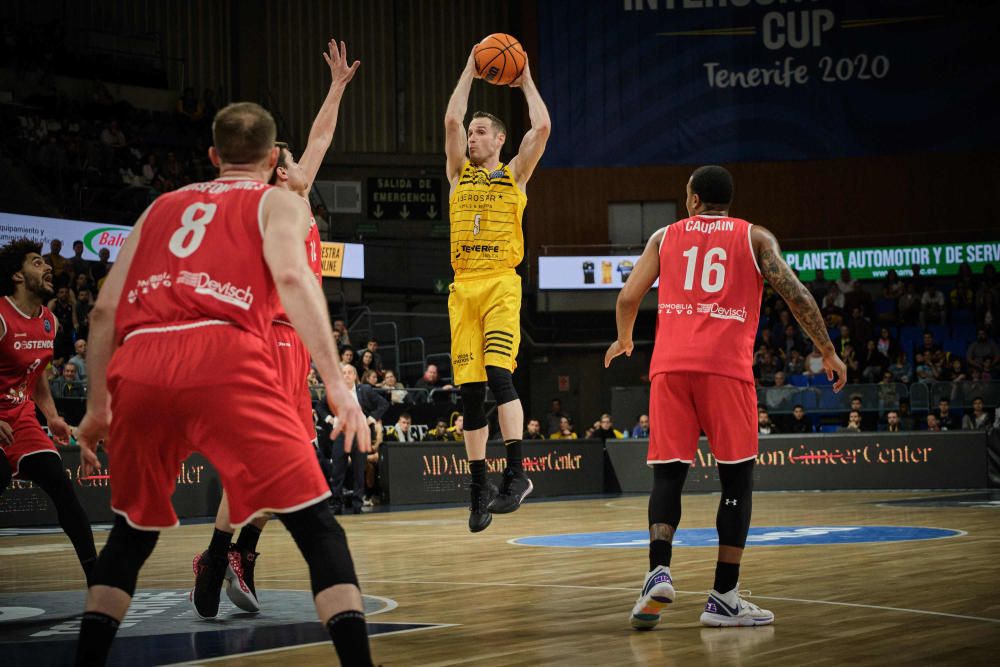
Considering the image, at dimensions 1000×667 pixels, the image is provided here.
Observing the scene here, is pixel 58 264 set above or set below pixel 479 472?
above

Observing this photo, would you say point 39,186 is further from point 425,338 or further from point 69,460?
point 425,338

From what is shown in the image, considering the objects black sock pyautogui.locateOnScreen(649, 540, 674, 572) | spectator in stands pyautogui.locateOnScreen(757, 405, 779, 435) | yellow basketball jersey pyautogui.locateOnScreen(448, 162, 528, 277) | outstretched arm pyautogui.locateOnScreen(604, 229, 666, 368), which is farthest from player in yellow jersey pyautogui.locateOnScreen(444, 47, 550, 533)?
spectator in stands pyautogui.locateOnScreen(757, 405, 779, 435)

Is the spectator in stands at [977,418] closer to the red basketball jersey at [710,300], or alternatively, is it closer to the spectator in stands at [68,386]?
the spectator in stands at [68,386]

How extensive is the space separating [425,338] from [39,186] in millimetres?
9972

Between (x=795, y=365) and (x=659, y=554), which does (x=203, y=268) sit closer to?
(x=659, y=554)

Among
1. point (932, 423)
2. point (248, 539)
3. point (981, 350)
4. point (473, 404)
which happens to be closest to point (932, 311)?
point (981, 350)

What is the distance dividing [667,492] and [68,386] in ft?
36.8

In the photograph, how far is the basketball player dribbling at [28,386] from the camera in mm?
6527

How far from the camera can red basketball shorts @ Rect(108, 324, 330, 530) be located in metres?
3.37

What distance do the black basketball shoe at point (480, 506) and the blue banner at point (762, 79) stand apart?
21.5 m

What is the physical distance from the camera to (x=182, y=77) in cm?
2645

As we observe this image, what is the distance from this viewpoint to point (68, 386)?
14.9 m

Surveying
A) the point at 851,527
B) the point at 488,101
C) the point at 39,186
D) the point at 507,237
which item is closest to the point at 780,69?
the point at 488,101

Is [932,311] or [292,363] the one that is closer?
[292,363]
